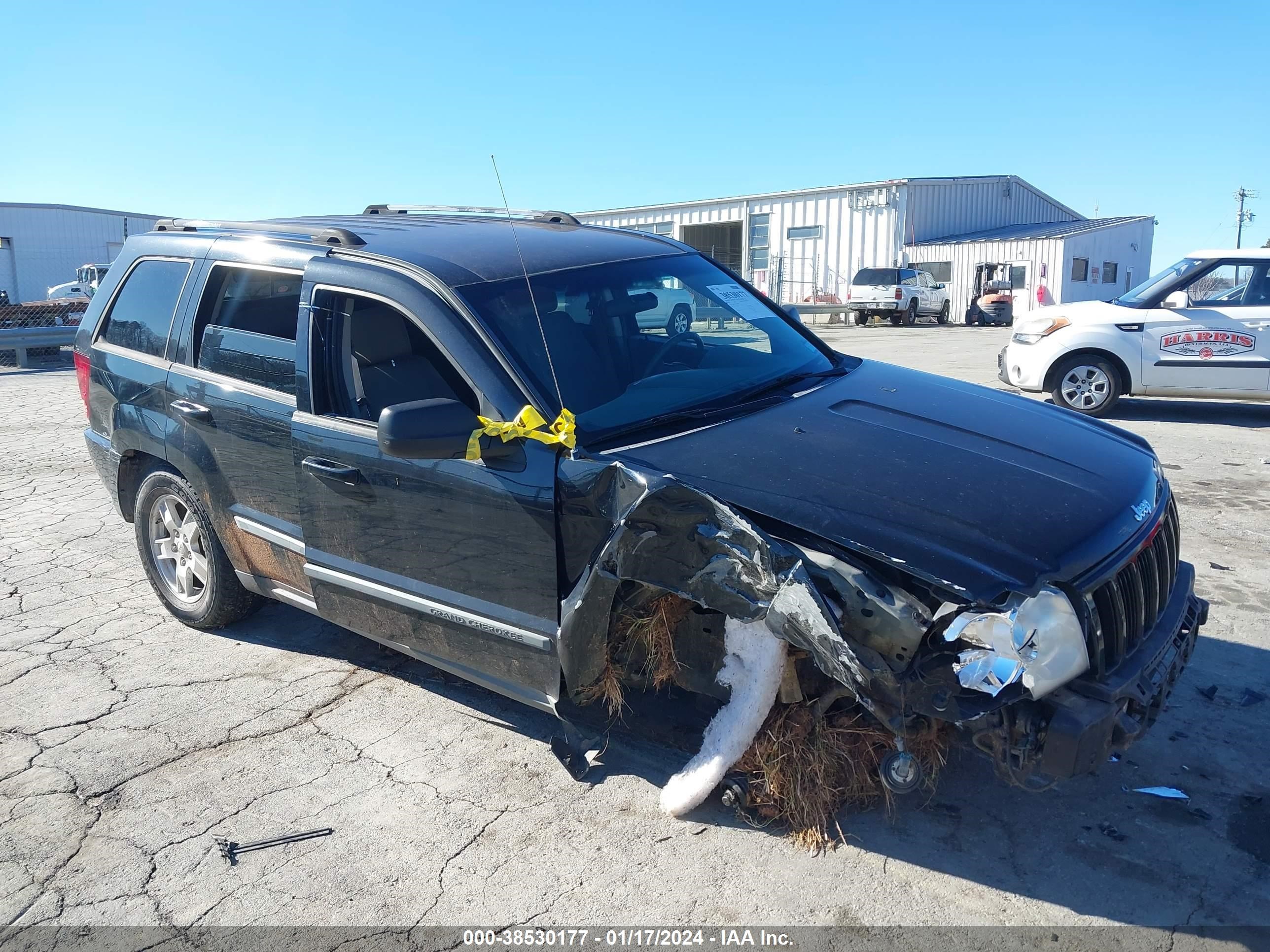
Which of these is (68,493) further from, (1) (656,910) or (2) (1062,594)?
(2) (1062,594)

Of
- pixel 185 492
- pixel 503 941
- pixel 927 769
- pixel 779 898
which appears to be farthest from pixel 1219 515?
pixel 185 492

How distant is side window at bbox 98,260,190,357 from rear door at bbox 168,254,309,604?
21 centimetres

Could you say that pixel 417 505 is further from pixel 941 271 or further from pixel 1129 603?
pixel 941 271

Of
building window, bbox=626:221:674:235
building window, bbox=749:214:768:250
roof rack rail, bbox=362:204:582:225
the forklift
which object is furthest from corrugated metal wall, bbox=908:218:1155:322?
roof rack rail, bbox=362:204:582:225

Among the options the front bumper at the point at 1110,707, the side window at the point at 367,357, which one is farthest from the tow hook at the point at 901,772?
the side window at the point at 367,357

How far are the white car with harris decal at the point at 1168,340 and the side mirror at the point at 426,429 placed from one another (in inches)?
334

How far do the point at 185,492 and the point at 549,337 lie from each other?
2.24m

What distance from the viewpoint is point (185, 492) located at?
15.4ft

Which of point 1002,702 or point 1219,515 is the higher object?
point 1002,702

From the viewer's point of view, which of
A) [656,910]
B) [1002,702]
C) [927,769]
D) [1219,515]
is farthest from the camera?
[1219,515]

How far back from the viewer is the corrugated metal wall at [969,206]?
115ft

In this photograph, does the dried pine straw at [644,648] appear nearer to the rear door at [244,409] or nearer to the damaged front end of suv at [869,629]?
the damaged front end of suv at [869,629]

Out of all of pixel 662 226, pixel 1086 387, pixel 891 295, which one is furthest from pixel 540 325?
pixel 662 226

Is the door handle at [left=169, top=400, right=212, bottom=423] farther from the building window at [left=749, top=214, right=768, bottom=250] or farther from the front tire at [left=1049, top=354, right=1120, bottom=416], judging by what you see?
the building window at [left=749, top=214, right=768, bottom=250]
